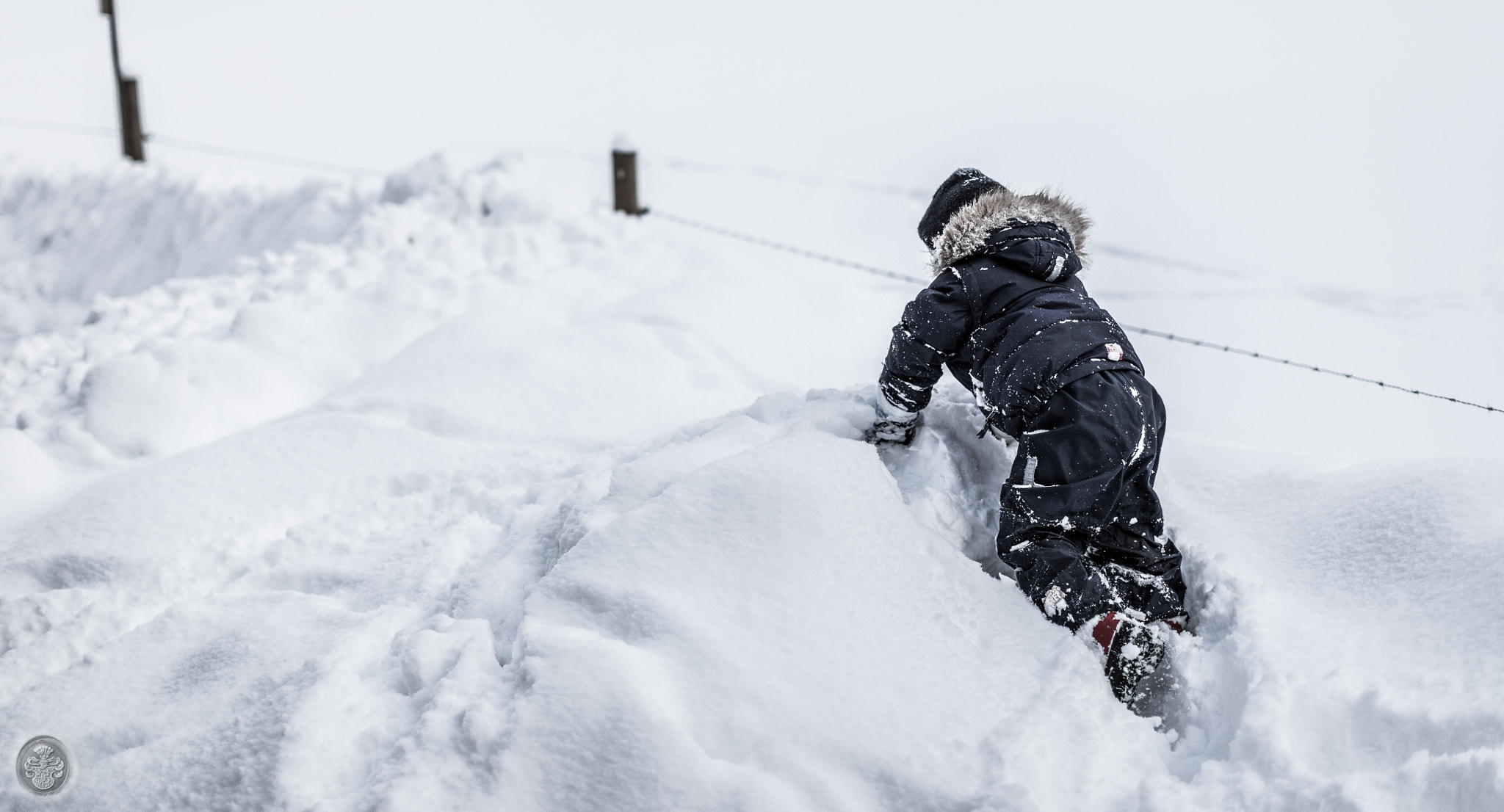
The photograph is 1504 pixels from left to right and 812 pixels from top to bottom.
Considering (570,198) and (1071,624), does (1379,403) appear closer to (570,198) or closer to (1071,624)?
(1071,624)

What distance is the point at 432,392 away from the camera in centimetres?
314

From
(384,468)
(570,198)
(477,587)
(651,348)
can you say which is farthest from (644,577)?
(570,198)

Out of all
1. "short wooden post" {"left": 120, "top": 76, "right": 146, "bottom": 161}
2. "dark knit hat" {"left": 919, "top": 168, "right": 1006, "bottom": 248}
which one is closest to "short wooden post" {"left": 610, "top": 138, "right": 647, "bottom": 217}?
"dark knit hat" {"left": 919, "top": 168, "right": 1006, "bottom": 248}

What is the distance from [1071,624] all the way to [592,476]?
1.24m

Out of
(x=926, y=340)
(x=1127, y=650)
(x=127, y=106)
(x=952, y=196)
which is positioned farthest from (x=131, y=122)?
(x=1127, y=650)

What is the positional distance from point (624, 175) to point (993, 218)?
11.5 feet

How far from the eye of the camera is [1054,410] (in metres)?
1.99

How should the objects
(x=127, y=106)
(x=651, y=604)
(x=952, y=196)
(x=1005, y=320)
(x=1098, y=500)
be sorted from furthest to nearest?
(x=127, y=106) < (x=952, y=196) < (x=1005, y=320) < (x=1098, y=500) < (x=651, y=604)

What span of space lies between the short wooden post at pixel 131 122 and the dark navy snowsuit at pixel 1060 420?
8.12 metres

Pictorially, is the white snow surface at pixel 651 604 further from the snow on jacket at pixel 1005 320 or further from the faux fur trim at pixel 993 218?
the faux fur trim at pixel 993 218

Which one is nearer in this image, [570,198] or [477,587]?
[477,587]

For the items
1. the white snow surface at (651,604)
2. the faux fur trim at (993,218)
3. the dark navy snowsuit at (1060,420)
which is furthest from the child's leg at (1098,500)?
the faux fur trim at (993,218)

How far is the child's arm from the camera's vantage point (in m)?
2.21

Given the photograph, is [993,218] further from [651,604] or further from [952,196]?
[651,604]
